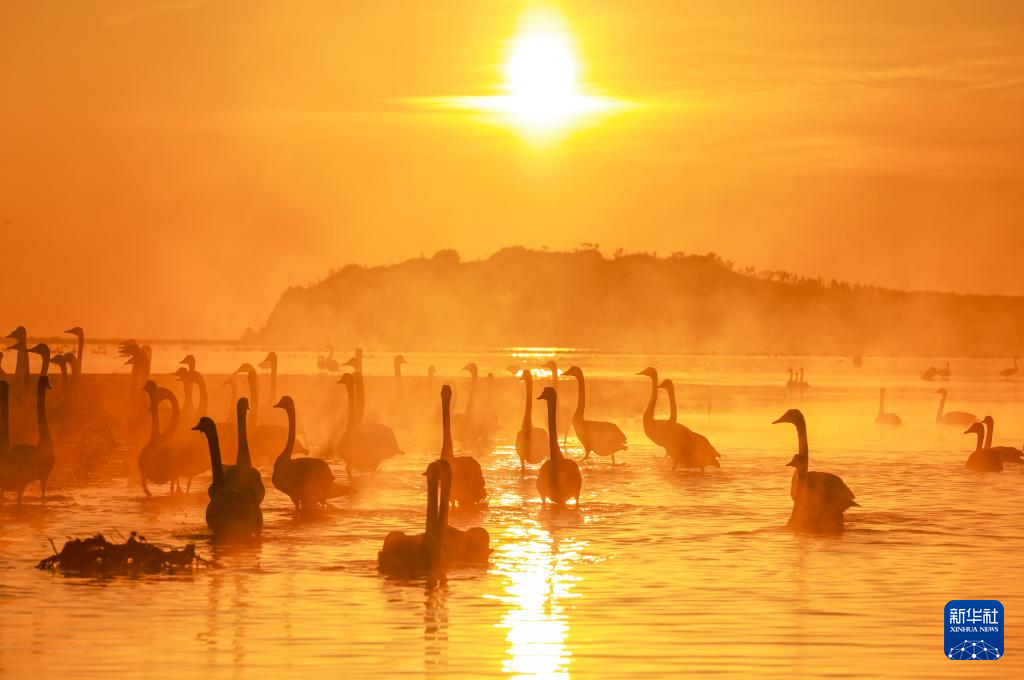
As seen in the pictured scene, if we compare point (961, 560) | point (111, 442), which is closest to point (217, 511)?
point (961, 560)

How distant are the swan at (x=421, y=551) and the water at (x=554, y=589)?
239mm

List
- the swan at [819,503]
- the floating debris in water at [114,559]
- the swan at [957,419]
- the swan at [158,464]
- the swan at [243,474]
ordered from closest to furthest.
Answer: the floating debris in water at [114,559] < the swan at [819,503] < the swan at [243,474] < the swan at [158,464] < the swan at [957,419]

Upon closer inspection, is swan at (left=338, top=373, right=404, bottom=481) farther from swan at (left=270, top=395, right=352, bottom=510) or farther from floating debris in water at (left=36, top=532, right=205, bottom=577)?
floating debris in water at (left=36, top=532, right=205, bottom=577)

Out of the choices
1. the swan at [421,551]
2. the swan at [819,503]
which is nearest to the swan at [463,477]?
the swan at [819,503]

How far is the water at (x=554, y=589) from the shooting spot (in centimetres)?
1138

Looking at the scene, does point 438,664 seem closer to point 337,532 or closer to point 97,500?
point 337,532

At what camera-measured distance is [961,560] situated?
16.2 meters

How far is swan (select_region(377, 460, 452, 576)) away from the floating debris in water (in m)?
1.94

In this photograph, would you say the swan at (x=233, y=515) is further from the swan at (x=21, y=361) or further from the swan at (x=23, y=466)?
the swan at (x=21, y=361)

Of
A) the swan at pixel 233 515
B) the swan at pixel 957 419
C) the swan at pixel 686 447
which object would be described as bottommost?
the swan at pixel 233 515

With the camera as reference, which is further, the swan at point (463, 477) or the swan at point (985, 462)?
the swan at point (985, 462)

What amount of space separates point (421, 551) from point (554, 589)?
4.84ft

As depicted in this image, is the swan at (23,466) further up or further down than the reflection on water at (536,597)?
further up

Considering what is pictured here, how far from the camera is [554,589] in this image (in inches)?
559
